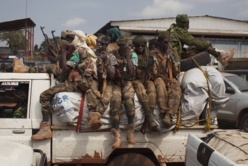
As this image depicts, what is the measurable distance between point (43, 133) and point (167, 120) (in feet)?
4.97

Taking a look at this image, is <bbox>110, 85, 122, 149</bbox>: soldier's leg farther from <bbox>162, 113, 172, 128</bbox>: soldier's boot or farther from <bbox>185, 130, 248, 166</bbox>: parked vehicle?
<bbox>185, 130, 248, 166</bbox>: parked vehicle

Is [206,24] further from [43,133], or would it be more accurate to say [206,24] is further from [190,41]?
[43,133]

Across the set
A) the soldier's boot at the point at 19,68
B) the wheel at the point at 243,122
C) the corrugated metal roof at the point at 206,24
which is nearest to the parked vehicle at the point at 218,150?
the soldier's boot at the point at 19,68

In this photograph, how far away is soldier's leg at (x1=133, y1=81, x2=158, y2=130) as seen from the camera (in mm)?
4406

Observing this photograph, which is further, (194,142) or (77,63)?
(77,63)

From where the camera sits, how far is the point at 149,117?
4441mm

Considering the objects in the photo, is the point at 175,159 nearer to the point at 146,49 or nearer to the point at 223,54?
the point at 146,49

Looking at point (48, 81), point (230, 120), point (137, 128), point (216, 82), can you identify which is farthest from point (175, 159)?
point (230, 120)

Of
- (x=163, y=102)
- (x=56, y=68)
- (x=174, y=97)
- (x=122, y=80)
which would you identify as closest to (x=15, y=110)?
(x=56, y=68)

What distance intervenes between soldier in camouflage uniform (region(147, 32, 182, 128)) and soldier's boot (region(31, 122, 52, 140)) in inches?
51.2

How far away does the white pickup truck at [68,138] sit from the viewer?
4441 millimetres

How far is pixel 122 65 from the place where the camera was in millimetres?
4719

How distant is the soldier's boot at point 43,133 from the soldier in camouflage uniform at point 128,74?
969 mm

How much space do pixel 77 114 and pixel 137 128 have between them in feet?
2.55
